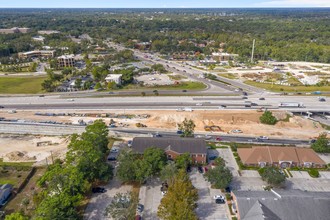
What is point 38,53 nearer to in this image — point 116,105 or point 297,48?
point 116,105

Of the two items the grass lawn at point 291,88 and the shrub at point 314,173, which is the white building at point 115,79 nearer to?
the grass lawn at point 291,88

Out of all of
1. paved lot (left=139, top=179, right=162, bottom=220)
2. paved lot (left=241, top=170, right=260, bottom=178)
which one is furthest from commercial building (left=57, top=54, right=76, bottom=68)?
paved lot (left=241, top=170, right=260, bottom=178)

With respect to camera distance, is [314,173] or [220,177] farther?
[314,173]

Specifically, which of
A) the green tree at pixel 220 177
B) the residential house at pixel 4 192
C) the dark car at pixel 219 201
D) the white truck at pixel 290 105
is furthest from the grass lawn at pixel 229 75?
the residential house at pixel 4 192

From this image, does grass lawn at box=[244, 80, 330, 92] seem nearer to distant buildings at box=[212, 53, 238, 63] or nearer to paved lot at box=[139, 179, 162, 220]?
distant buildings at box=[212, 53, 238, 63]

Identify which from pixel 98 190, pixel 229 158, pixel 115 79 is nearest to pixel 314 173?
pixel 229 158

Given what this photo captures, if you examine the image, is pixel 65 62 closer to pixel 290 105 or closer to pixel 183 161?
pixel 290 105
